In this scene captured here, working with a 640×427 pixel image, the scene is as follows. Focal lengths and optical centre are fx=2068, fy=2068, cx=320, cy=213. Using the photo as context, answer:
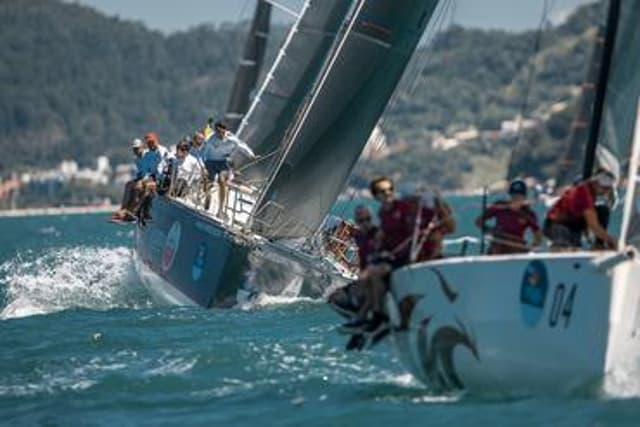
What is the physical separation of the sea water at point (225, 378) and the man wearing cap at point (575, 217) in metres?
1.09

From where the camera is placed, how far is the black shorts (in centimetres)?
2504

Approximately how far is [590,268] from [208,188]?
1113cm

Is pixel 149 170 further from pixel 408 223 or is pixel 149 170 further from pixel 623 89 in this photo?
pixel 408 223

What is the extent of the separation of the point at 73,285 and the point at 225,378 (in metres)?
10.3

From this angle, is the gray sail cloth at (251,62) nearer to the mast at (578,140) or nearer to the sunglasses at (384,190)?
the mast at (578,140)

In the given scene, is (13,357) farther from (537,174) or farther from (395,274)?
(537,174)

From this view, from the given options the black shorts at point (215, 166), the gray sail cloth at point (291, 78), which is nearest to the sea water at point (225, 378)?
the black shorts at point (215, 166)

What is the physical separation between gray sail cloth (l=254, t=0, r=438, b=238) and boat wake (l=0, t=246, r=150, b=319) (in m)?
2.92

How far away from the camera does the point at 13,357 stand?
19.7 metres

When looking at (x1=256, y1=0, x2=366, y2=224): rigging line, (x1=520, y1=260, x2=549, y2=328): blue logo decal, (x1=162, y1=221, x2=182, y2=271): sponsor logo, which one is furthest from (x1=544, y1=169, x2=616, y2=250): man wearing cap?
(x1=162, y1=221, x2=182, y2=271): sponsor logo

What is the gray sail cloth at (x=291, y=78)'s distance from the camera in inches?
1048

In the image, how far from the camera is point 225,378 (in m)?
17.5

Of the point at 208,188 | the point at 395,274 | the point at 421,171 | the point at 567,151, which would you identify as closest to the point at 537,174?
the point at 421,171

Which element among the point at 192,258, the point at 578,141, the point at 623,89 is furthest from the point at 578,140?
the point at 623,89
